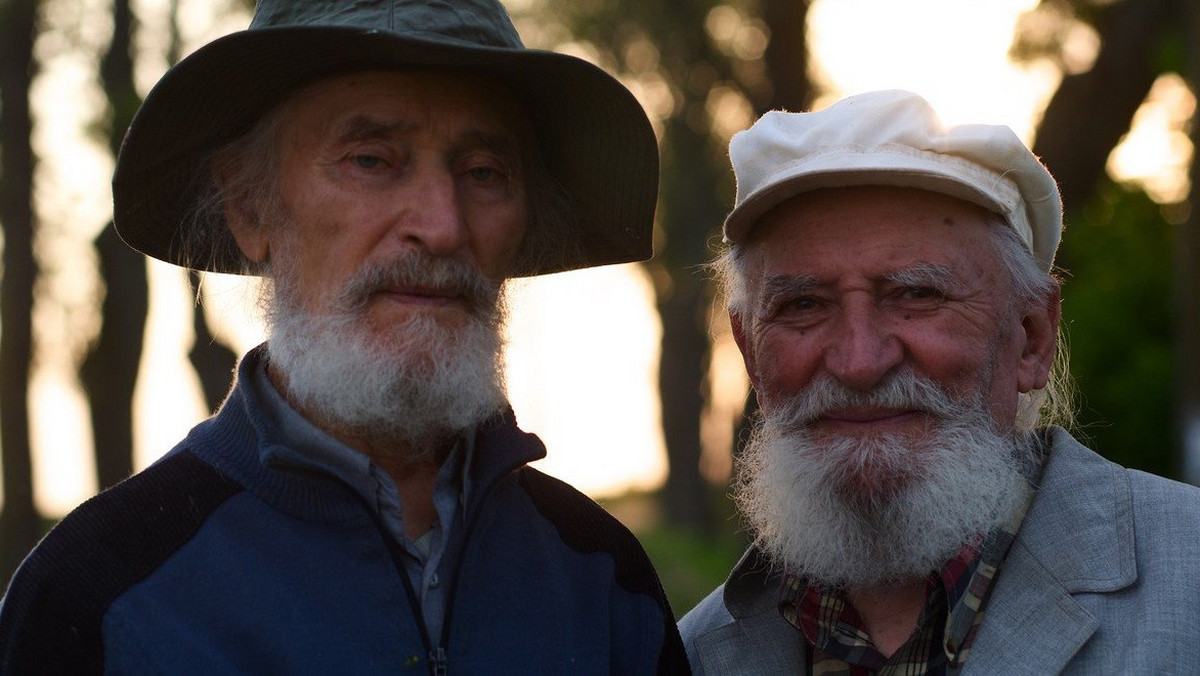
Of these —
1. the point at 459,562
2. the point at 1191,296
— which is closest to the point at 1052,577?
the point at 459,562

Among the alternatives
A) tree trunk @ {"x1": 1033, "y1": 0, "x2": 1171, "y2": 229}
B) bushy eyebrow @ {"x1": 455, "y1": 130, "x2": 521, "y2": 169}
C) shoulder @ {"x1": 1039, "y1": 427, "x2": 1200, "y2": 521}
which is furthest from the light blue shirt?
tree trunk @ {"x1": 1033, "y1": 0, "x2": 1171, "y2": 229}

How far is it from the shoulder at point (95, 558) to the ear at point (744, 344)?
1.49 m

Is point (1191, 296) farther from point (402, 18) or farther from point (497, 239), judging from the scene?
point (402, 18)

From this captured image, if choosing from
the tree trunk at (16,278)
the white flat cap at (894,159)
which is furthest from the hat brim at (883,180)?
the tree trunk at (16,278)

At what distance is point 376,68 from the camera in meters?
3.30

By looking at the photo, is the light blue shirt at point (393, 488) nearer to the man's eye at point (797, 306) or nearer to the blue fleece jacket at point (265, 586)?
the blue fleece jacket at point (265, 586)

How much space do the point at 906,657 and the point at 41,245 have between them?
14.0 metres

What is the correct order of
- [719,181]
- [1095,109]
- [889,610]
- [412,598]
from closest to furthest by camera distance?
[412,598] < [889,610] < [1095,109] < [719,181]

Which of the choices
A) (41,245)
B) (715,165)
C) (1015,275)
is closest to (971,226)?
(1015,275)

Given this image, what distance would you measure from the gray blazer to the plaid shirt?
5 cm

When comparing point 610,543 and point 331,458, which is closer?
point 331,458

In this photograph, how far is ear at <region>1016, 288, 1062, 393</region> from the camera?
12.3ft

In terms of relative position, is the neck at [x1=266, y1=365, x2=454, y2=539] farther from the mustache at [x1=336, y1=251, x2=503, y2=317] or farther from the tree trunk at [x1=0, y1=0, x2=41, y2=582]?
the tree trunk at [x1=0, y1=0, x2=41, y2=582]

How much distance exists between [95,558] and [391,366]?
748 millimetres
